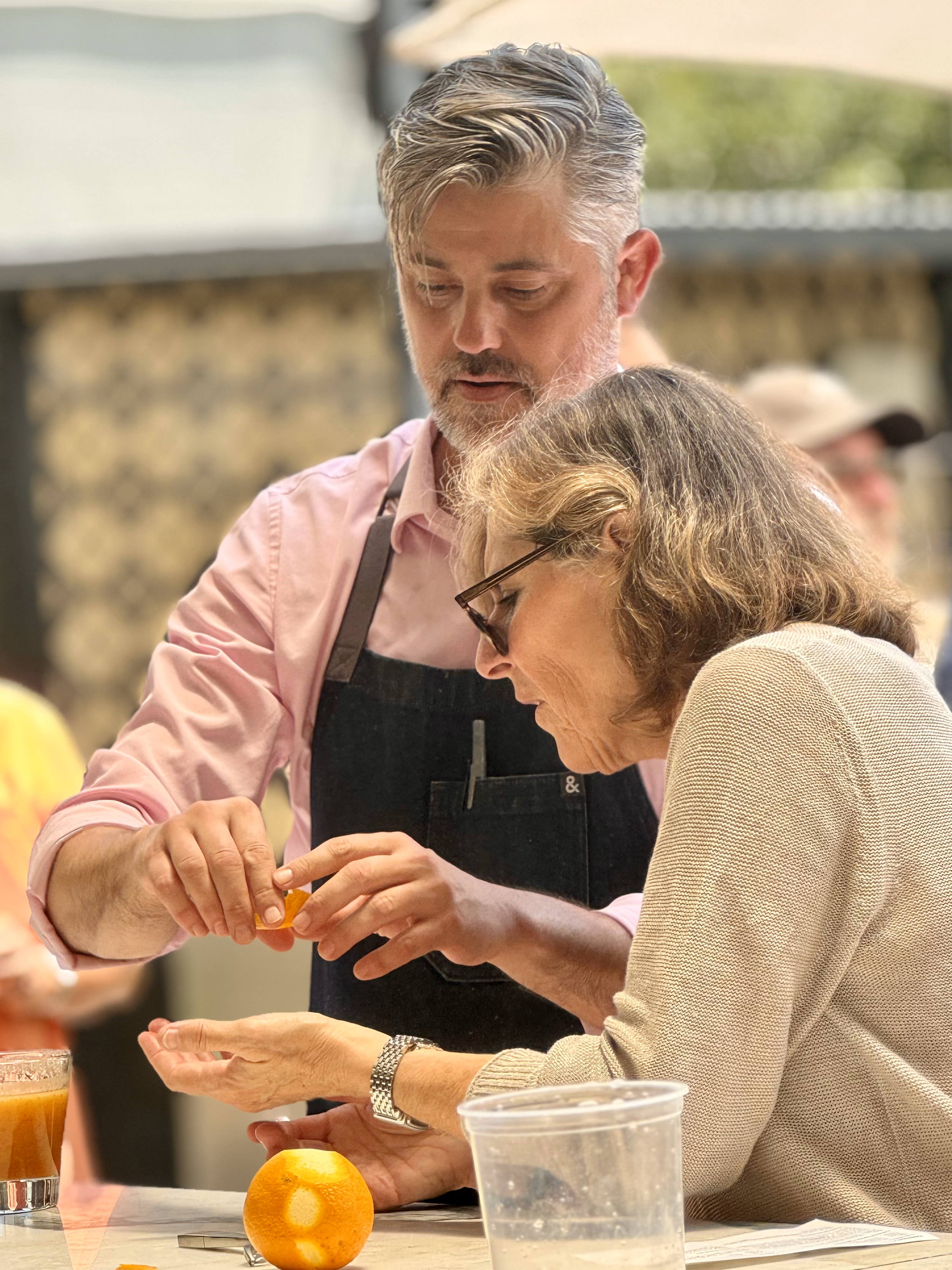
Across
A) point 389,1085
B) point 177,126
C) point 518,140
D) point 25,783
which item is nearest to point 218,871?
point 389,1085

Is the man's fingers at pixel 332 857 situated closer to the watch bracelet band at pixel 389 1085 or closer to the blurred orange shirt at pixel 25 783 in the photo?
the watch bracelet band at pixel 389 1085

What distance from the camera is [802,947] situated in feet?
4.87

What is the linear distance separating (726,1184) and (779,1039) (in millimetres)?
163

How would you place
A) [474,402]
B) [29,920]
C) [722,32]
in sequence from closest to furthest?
[474,402] → [29,920] → [722,32]

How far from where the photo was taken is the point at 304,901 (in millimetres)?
1814

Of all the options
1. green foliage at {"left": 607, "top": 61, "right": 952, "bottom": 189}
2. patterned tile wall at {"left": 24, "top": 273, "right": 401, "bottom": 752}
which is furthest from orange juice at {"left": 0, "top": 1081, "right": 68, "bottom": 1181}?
green foliage at {"left": 607, "top": 61, "right": 952, "bottom": 189}

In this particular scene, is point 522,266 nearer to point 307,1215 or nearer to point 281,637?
point 281,637

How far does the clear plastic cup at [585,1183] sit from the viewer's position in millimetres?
1195

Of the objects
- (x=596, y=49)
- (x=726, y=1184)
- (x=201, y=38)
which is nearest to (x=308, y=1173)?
(x=726, y=1184)

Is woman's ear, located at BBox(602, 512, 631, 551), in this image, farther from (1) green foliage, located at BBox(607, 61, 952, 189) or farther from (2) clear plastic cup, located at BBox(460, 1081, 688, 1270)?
(1) green foliage, located at BBox(607, 61, 952, 189)

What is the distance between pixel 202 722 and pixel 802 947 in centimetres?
103

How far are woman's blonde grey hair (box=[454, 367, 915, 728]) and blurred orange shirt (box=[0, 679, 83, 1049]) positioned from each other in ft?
6.02

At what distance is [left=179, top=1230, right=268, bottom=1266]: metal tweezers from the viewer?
5.04 ft

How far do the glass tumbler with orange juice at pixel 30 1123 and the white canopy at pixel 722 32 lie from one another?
2604 mm
